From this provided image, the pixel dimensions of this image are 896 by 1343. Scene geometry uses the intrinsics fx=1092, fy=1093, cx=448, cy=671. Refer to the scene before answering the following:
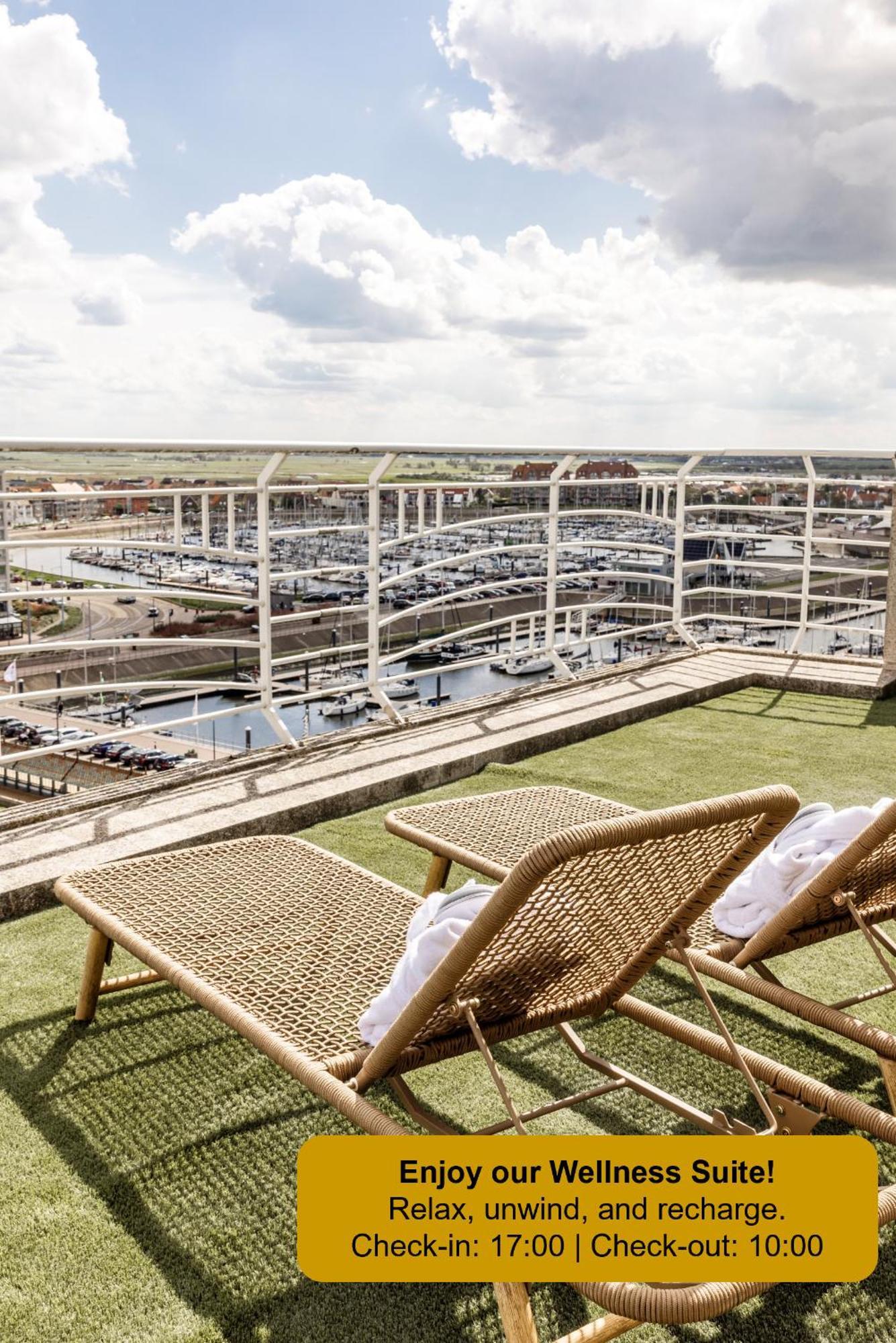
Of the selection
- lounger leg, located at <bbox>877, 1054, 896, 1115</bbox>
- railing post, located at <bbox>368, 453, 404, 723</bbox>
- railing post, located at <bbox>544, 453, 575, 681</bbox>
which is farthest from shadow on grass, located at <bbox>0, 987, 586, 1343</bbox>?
railing post, located at <bbox>544, 453, 575, 681</bbox>

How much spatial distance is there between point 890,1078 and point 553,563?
425cm

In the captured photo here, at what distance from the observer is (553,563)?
628cm

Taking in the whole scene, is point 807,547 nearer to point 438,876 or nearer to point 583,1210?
point 438,876

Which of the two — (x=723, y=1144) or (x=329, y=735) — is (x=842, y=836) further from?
(x=329, y=735)

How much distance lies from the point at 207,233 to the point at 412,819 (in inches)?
1102

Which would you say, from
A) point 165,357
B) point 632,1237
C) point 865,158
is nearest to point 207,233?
point 165,357

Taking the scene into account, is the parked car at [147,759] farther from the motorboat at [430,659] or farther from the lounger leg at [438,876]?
the lounger leg at [438,876]

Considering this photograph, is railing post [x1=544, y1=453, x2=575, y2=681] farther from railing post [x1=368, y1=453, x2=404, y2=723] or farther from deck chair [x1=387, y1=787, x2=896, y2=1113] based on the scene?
deck chair [x1=387, y1=787, x2=896, y2=1113]

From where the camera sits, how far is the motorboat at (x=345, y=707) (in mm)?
5449

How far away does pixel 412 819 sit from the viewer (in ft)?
10.5

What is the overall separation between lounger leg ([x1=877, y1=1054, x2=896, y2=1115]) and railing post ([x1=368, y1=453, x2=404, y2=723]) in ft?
10.6

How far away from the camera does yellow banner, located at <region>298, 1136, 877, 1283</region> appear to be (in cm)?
154

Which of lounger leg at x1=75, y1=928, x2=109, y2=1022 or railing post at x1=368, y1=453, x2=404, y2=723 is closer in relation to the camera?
lounger leg at x1=75, y1=928, x2=109, y2=1022

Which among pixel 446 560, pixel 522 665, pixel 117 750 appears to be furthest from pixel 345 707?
pixel 522 665
